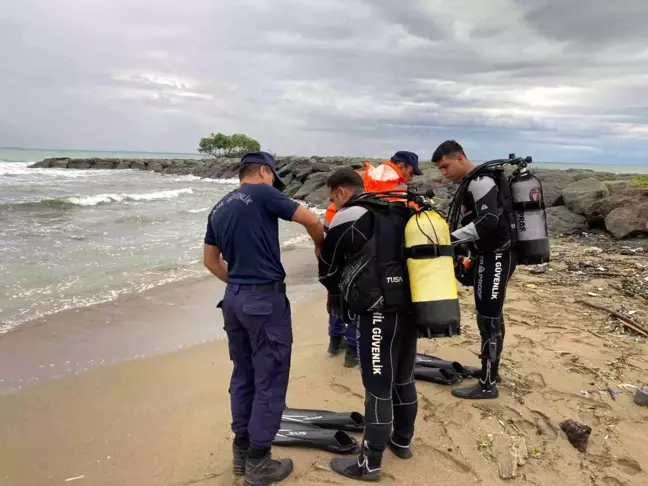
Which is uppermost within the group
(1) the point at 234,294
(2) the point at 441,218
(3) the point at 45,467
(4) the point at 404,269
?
(2) the point at 441,218

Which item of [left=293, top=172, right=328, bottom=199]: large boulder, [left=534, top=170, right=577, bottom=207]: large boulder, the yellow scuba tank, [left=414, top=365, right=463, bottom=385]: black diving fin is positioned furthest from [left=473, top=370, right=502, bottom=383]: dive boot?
[left=293, top=172, right=328, bottom=199]: large boulder

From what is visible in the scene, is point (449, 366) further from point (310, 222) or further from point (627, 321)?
point (627, 321)

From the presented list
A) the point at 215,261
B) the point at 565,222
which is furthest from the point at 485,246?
the point at 565,222

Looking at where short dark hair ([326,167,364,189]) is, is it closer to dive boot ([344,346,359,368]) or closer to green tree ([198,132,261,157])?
dive boot ([344,346,359,368])

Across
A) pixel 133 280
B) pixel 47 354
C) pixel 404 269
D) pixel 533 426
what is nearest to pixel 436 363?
pixel 533 426

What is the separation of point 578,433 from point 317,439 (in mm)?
1915

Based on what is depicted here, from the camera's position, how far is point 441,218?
2.84 meters

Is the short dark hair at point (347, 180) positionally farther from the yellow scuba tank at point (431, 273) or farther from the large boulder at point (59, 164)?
the large boulder at point (59, 164)

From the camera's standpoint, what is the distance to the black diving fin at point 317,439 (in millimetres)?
3418

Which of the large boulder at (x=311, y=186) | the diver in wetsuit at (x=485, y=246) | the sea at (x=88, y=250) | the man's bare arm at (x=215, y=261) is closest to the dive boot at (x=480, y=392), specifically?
the diver in wetsuit at (x=485, y=246)

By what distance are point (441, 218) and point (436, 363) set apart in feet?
7.61

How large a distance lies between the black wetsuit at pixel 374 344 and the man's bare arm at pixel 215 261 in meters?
0.71

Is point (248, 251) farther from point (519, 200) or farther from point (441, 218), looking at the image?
point (519, 200)

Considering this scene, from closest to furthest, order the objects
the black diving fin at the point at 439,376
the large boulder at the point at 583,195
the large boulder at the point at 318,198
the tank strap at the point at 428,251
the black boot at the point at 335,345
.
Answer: the tank strap at the point at 428,251
the black diving fin at the point at 439,376
the black boot at the point at 335,345
the large boulder at the point at 583,195
the large boulder at the point at 318,198
